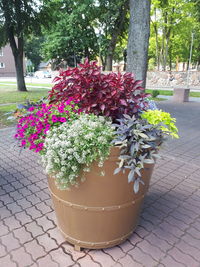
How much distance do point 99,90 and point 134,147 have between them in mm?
674

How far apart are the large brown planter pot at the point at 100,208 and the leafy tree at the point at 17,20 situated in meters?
14.3

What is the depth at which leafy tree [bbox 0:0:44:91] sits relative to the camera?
1309cm

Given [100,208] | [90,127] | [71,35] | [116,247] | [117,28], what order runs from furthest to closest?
[71,35]
[117,28]
[116,247]
[100,208]
[90,127]

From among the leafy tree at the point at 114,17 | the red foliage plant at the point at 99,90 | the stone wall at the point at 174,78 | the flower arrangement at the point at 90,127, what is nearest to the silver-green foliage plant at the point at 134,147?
the flower arrangement at the point at 90,127

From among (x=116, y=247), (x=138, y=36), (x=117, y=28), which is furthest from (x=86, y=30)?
(x=116, y=247)

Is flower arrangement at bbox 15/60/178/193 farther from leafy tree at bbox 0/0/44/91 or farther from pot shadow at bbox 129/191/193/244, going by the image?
leafy tree at bbox 0/0/44/91

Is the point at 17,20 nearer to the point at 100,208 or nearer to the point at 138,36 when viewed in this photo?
the point at 138,36

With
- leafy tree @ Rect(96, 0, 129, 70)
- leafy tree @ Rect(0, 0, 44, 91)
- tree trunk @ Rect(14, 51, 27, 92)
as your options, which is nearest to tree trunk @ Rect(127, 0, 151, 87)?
leafy tree @ Rect(0, 0, 44, 91)

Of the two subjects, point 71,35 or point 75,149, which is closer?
point 75,149

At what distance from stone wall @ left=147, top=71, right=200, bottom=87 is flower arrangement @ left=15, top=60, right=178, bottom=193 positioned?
871 inches

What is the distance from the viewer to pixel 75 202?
1908 mm

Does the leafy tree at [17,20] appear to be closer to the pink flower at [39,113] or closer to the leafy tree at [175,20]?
the leafy tree at [175,20]

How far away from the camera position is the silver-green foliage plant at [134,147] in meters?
1.71

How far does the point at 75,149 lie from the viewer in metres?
1.66
